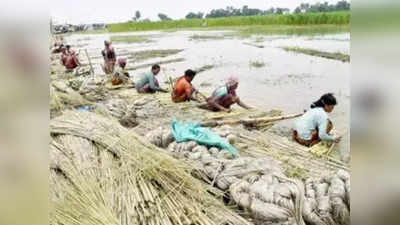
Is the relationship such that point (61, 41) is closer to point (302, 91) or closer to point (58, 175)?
point (58, 175)

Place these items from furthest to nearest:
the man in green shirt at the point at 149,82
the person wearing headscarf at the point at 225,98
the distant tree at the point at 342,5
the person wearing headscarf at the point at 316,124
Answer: the man in green shirt at the point at 149,82 → the person wearing headscarf at the point at 225,98 → the person wearing headscarf at the point at 316,124 → the distant tree at the point at 342,5

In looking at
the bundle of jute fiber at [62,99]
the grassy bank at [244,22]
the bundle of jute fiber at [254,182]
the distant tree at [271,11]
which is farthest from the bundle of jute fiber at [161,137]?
the distant tree at [271,11]

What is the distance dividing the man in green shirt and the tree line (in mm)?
254

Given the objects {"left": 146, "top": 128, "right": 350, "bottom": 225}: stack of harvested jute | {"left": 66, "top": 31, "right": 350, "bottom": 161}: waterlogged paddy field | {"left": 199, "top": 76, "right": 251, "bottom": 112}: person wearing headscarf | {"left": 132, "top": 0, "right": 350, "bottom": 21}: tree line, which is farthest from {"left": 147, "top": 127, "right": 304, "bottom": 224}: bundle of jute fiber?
{"left": 132, "top": 0, "right": 350, "bottom": 21}: tree line

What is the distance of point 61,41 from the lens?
2469 mm

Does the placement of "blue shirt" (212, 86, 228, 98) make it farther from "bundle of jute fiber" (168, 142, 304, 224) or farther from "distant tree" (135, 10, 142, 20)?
"distant tree" (135, 10, 142, 20)

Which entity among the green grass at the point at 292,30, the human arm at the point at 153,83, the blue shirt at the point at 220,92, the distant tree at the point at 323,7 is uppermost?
the distant tree at the point at 323,7

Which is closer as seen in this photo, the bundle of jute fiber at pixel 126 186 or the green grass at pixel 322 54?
the green grass at pixel 322 54

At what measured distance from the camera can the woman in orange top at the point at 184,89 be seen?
2379mm

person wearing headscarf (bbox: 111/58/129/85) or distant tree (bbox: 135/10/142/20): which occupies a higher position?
distant tree (bbox: 135/10/142/20)

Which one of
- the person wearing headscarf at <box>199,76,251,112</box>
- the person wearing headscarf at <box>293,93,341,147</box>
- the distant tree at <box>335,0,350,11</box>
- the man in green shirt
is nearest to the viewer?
the distant tree at <box>335,0,350,11</box>

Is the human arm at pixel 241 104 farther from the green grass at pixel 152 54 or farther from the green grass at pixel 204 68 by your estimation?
the green grass at pixel 152 54

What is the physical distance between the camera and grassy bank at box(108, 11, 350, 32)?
214cm

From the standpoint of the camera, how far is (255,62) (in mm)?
2264
